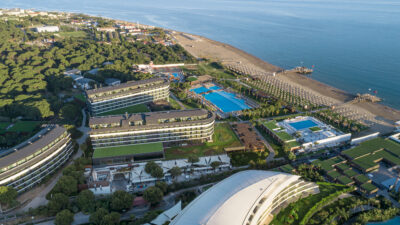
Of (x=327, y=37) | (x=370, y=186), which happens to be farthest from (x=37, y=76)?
(x=327, y=37)

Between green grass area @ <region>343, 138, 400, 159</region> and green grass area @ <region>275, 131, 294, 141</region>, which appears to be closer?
green grass area @ <region>343, 138, 400, 159</region>

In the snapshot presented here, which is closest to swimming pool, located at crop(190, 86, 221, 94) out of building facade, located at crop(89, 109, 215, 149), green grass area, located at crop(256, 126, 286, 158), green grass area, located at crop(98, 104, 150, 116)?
green grass area, located at crop(98, 104, 150, 116)

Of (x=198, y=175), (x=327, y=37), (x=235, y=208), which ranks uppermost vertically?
(x=327, y=37)

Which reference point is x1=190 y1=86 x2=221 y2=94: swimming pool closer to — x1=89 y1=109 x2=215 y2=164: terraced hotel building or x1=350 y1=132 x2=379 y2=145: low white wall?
x1=89 y1=109 x2=215 y2=164: terraced hotel building

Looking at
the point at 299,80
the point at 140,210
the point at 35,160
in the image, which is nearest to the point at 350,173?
the point at 140,210

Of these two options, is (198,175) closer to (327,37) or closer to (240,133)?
(240,133)

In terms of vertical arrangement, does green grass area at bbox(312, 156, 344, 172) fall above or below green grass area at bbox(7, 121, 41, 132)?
above

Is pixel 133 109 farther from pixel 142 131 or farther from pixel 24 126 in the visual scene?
pixel 24 126
